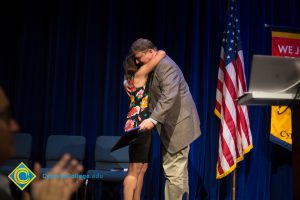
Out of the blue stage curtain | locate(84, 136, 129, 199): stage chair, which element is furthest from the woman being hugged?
the blue stage curtain

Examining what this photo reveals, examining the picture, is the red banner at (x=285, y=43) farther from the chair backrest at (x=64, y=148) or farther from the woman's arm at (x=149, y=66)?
the chair backrest at (x=64, y=148)

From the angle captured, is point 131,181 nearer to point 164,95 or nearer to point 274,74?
point 164,95

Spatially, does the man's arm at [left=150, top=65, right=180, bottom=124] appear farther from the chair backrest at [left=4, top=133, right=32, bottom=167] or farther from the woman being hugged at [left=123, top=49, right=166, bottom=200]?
the chair backrest at [left=4, top=133, right=32, bottom=167]

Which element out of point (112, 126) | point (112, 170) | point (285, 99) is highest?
point (285, 99)

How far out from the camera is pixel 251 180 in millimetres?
5453

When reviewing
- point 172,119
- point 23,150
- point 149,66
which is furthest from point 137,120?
point 23,150

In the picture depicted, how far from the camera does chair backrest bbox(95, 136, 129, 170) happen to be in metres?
5.29

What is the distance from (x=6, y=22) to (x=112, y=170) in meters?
2.81

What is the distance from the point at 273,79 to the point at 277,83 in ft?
0.12

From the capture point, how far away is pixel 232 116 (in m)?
5.07

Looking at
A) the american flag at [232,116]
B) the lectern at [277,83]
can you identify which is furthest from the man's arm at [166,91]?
the american flag at [232,116]

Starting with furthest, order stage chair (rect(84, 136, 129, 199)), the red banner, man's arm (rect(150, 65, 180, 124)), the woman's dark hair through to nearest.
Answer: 1. stage chair (rect(84, 136, 129, 199))
2. the red banner
3. the woman's dark hair
4. man's arm (rect(150, 65, 180, 124))

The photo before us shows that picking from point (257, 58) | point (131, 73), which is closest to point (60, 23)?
point (131, 73)

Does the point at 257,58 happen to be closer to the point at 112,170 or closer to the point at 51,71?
the point at 112,170
